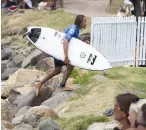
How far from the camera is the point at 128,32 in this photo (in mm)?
13500

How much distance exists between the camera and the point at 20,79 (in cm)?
1381

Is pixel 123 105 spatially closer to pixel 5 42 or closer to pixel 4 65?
pixel 4 65

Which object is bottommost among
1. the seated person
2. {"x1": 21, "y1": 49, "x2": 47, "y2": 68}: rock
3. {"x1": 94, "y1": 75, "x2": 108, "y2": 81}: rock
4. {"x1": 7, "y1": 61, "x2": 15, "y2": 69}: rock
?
{"x1": 7, "y1": 61, "x2": 15, "y2": 69}: rock

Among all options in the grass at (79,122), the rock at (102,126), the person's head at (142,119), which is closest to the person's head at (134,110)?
the person's head at (142,119)

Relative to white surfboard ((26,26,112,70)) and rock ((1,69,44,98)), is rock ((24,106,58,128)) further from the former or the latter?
rock ((1,69,44,98))

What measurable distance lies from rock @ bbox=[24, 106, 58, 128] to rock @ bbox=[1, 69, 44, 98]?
4.35 m

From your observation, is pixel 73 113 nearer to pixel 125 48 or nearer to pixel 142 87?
pixel 142 87

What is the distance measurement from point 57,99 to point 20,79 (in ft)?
11.0

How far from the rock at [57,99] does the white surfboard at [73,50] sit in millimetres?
591

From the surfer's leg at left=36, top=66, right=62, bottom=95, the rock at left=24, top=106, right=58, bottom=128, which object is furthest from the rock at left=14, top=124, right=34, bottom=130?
the surfer's leg at left=36, top=66, right=62, bottom=95

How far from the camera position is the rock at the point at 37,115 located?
8742mm

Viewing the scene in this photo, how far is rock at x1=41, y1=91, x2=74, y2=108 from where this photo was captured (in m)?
10.5

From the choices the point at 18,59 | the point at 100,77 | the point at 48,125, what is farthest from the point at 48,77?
the point at 18,59

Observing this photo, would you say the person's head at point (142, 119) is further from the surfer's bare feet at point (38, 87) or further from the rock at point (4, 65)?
the rock at point (4, 65)
